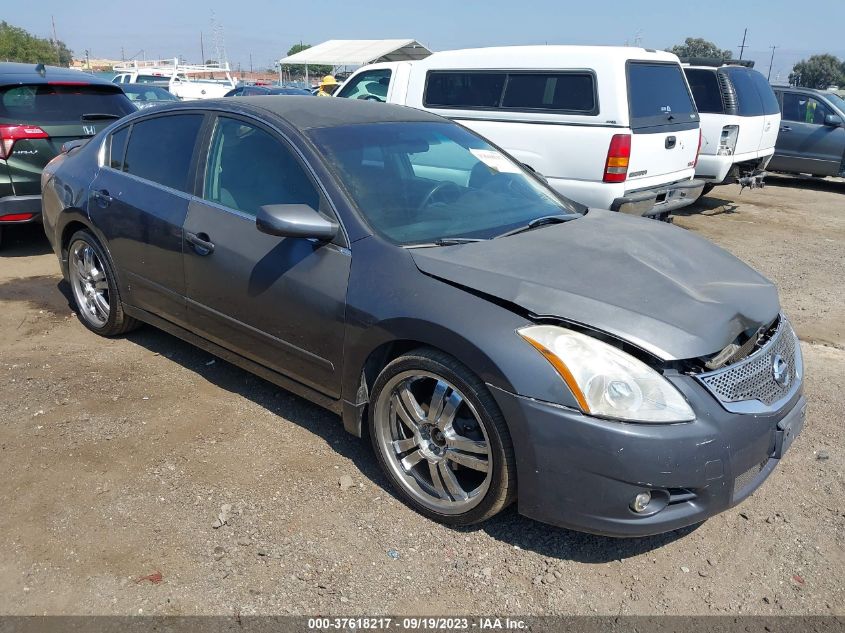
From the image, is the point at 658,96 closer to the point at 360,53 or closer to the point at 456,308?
the point at 456,308

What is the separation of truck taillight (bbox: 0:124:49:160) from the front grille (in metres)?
6.13

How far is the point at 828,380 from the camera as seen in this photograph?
14.8 ft

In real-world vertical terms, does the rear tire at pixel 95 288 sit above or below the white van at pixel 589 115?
below

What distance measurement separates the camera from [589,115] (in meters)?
7.12

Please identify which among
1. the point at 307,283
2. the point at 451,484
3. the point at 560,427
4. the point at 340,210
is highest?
the point at 340,210

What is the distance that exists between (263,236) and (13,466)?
1.60 meters

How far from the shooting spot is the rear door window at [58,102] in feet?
21.1

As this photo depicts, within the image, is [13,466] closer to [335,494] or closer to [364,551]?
[335,494]

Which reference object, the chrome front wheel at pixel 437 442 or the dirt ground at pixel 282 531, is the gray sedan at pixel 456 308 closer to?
the chrome front wheel at pixel 437 442

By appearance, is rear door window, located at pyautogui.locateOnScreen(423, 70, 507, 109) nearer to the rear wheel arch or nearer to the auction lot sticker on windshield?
the auction lot sticker on windshield

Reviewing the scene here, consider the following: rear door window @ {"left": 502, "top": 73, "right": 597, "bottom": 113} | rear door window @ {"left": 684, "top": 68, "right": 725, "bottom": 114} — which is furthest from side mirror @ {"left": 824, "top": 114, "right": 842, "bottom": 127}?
rear door window @ {"left": 502, "top": 73, "right": 597, "bottom": 113}

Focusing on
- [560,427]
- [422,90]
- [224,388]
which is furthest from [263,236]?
[422,90]

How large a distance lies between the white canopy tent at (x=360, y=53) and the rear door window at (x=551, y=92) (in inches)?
469

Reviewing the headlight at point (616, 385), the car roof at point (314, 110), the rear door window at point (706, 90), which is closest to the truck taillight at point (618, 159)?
the car roof at point (314, 110)
